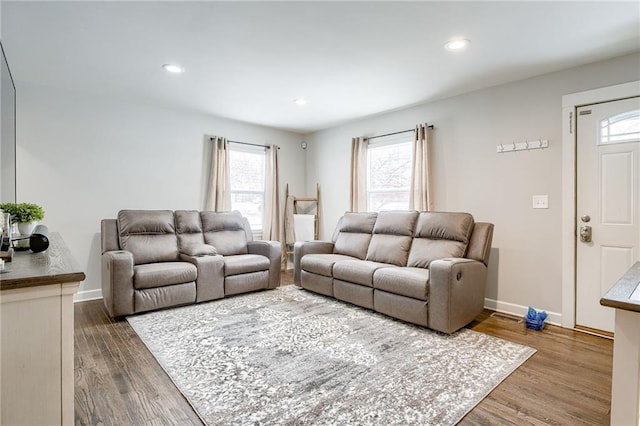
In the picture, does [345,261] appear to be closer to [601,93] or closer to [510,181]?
[510,181]

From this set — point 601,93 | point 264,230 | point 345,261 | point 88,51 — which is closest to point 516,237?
point 601,93

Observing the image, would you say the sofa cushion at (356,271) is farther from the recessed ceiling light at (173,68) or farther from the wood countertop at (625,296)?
the recessed ceiling light at (173,68)

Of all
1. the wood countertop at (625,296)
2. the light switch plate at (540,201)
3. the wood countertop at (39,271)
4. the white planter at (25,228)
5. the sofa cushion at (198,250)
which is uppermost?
the light switch plate at (540,201)

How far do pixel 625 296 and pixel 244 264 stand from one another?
3480 mm

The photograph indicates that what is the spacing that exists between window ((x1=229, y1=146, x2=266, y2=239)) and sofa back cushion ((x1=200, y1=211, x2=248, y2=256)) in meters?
0.59

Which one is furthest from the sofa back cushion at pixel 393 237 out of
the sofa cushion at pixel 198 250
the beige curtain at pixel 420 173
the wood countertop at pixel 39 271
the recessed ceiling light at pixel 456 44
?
the wood countertop at pixel 39 271

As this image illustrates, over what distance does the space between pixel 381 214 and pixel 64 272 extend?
3.43 meters

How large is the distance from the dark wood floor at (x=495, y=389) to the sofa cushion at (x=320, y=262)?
67.4 inches

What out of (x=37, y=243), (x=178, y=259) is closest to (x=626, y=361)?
(x=37, y=243)

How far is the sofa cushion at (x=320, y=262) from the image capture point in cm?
385

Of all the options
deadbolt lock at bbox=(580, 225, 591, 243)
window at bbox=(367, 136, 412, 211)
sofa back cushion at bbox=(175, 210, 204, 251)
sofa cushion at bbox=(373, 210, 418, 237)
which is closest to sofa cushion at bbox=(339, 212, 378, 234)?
sofa cushion at bbox=(373, 210, 418, 237)

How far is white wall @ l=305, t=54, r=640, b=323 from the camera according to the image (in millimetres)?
3158

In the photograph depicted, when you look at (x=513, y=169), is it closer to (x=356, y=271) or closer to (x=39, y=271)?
(x=356, y=271)

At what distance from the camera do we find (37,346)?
1.15 metres
